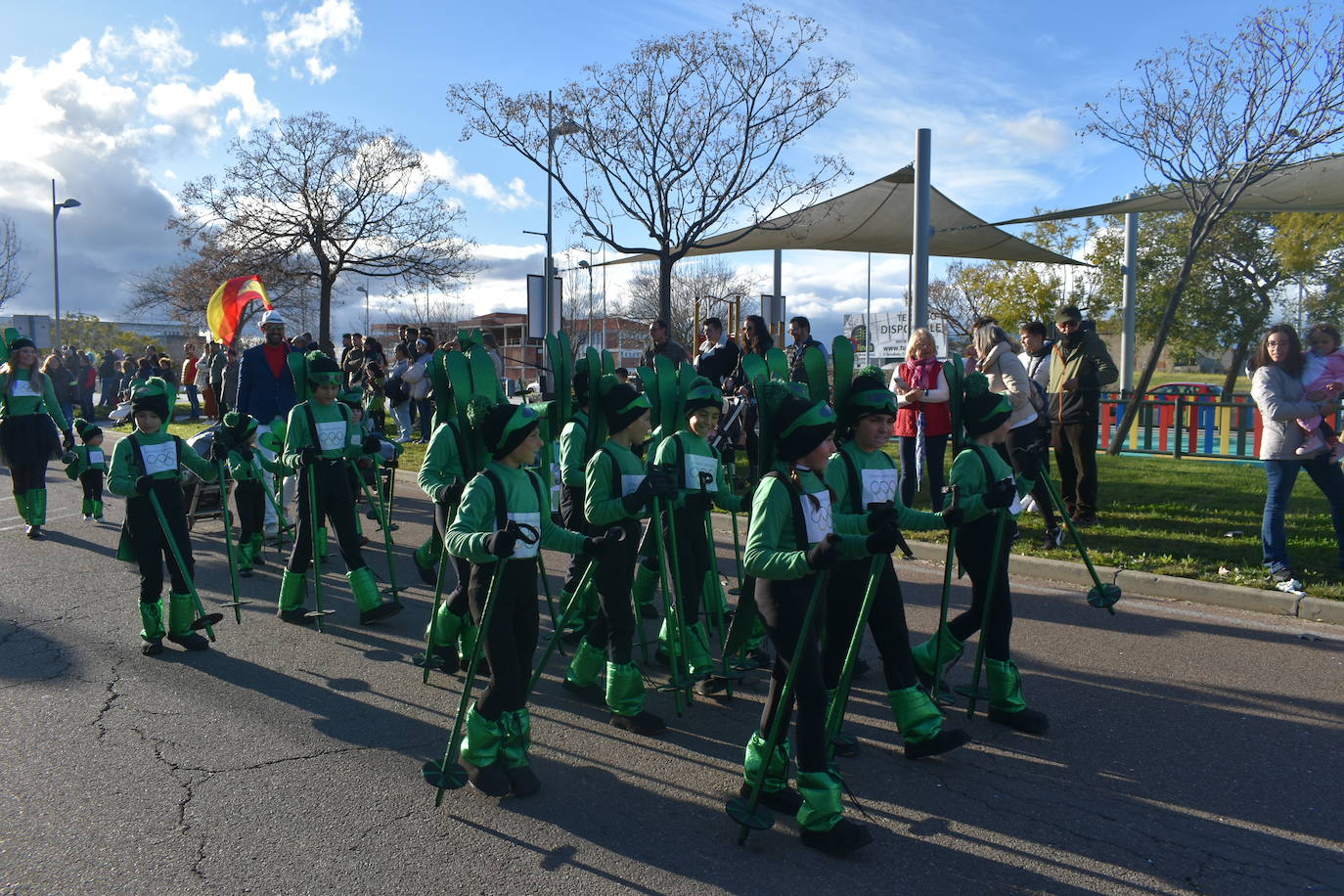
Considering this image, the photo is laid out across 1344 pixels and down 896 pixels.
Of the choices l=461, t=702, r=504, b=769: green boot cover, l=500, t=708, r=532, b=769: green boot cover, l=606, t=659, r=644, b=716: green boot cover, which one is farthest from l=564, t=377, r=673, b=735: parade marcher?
l=461, t=702, r=504, b=769: green boot cover

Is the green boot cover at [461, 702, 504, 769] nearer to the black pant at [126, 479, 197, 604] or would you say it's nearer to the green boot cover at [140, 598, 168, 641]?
the black pant at [126, 479, 197, 604]

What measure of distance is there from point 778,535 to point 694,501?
1.64 metres

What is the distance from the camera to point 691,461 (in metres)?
5.34

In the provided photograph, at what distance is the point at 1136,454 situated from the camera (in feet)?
47.3

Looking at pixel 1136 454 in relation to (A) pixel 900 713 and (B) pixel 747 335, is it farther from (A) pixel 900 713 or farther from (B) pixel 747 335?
(A) pixel 900 713

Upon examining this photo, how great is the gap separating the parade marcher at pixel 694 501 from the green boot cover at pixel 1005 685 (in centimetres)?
145

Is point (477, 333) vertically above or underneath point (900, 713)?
above

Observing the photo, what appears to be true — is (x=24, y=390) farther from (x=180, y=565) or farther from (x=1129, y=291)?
(x=1129, y=291)

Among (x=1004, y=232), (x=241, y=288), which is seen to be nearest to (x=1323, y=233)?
(x=1004, y=232)

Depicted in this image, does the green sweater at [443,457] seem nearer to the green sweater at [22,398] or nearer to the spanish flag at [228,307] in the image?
the green sweater at [22,398]

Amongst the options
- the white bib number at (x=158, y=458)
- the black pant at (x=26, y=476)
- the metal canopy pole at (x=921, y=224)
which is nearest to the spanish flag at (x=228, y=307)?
the black pant at (x=26, y=476)

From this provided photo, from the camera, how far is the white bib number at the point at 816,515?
3.80m

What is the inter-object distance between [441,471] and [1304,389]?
6402mm

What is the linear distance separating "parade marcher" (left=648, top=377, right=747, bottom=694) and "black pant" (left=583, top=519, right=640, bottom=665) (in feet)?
0.99
